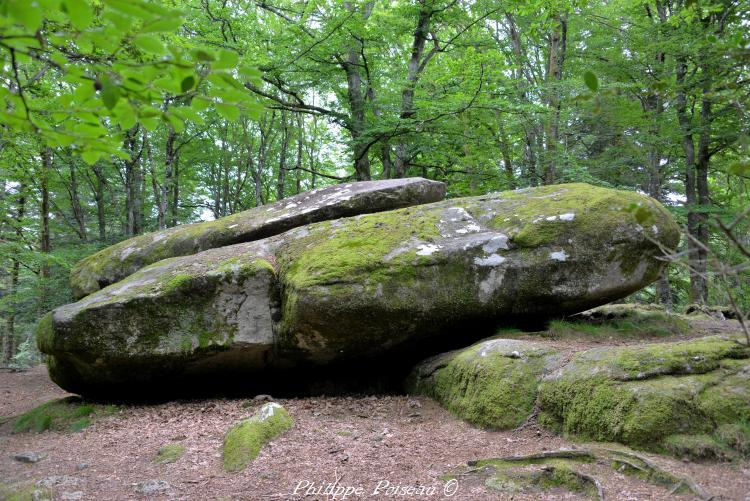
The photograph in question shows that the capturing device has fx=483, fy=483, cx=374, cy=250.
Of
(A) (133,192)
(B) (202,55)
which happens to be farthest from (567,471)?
(A) (133,192)

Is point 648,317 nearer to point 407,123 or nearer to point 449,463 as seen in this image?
point 449,463

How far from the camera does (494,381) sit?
508 cm

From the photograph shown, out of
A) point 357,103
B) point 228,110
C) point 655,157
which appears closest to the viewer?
point 228,110

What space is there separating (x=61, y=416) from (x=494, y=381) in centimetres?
600

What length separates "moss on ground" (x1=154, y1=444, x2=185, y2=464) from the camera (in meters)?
4.88

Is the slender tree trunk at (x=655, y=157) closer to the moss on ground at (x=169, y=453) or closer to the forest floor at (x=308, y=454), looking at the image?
the forest floor at (x=308, y=454)

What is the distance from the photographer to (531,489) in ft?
11.5

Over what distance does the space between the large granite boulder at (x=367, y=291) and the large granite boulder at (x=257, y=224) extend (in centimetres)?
129

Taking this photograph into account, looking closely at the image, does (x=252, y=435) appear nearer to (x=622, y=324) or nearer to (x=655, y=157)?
(x=622, y=324)

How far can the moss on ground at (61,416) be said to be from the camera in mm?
6559

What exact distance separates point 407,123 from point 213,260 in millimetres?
6044

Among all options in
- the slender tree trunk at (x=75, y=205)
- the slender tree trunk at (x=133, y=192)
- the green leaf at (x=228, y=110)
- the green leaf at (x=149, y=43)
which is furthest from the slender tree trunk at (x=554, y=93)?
the slender tree trunk at (x=75, y=205)

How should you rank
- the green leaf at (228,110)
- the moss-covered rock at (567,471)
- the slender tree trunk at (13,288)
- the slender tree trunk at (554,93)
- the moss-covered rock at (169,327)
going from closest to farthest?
the green leaf at (228,110) → the moss-covered rock at (567,471) → the moss-covered rock at (169,327) → the slender tree trunk at (554,93) → the slender tree trunk at (13,288)

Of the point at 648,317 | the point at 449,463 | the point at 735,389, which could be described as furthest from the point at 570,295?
the point at 449,463
